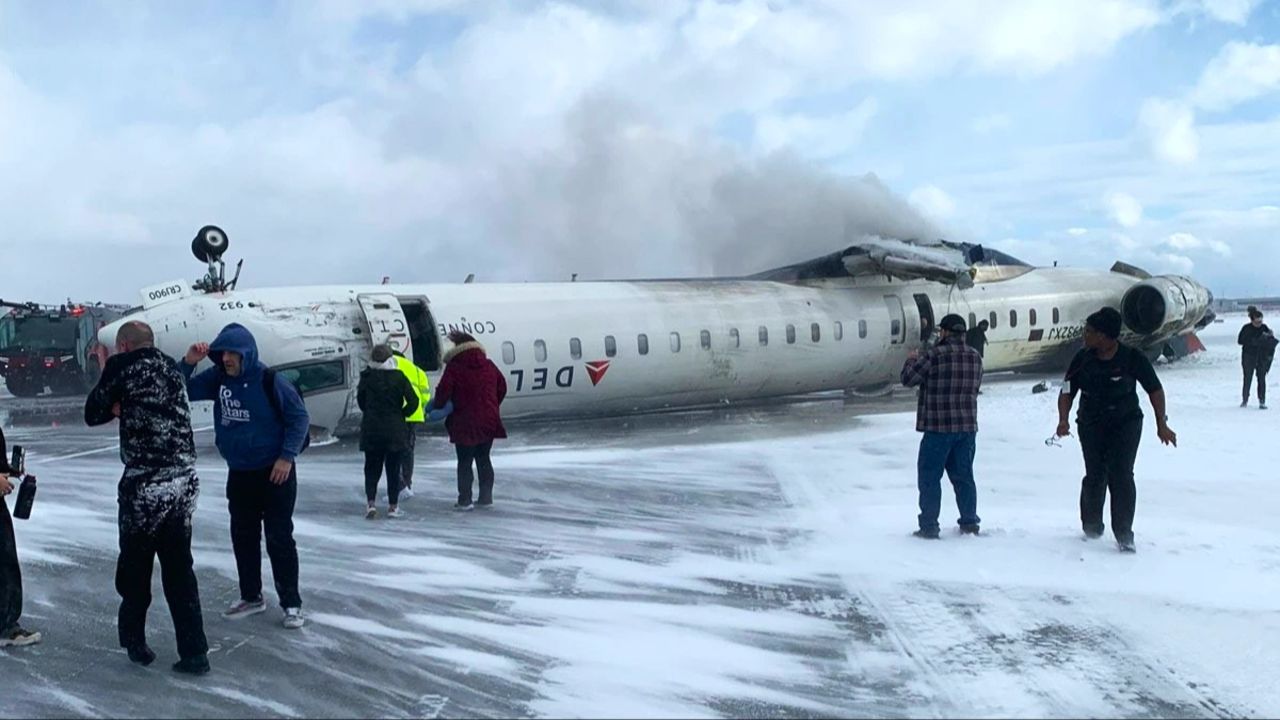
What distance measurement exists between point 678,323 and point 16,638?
482 inches

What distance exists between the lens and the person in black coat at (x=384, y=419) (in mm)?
9508

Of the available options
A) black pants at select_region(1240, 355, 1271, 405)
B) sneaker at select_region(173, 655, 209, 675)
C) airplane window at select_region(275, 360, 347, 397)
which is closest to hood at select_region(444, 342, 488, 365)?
sneaker at select_region(173, 655, 209, 675)

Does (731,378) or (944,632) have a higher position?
(731,378)

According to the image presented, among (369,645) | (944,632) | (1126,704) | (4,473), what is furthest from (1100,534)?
(4,473)

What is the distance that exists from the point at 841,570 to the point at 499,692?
122 inches

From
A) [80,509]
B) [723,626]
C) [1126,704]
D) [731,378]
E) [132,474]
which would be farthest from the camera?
[731,378]

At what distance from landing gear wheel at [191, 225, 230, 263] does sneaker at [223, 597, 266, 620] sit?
1193cm

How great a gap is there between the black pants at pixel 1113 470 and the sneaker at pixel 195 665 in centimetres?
605

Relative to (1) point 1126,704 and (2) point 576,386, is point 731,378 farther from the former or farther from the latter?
(1) point 1126,704

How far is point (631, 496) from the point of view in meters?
10.8

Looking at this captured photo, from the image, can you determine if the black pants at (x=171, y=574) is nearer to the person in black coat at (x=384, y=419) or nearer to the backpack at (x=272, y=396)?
the backpack at (x=272, y=396)

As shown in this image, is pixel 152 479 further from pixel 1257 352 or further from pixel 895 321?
pixel 1257 352

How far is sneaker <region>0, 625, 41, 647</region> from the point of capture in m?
6.01

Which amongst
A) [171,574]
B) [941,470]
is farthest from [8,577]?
[941,470]
